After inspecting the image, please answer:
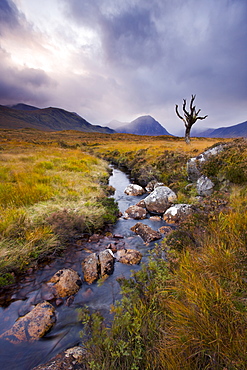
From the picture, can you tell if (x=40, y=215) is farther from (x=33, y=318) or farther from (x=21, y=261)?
(x=33, y=318)

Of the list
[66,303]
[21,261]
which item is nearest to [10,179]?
[21,261]

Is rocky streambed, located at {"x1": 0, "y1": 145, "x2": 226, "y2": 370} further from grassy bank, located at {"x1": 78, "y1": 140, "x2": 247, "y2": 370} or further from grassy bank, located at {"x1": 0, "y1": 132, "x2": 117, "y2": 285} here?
grassy bank, located at {"x1": 78, "y1": 140, "x2": 247, "y2": 370}

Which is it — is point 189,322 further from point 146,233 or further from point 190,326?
point 146,233

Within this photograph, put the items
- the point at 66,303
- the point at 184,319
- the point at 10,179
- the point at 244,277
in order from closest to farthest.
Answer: the point at 184,319
the point at 244,277
the point at 66,303
the point at 10,179

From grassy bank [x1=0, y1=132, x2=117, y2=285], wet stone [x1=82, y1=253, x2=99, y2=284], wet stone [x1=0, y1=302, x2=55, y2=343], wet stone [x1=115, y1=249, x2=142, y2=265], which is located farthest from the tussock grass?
grassy bank [x1=0, y1=132, x2=117, y2=285]

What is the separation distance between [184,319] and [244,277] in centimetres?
116

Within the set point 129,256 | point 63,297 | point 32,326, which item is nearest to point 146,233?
point 129,256

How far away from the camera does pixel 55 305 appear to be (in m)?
4.19

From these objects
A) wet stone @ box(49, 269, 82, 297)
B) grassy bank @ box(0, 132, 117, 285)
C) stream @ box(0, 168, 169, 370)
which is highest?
grassy bank @ box(0, 132, 117, 285)

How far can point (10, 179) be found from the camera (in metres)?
10.3

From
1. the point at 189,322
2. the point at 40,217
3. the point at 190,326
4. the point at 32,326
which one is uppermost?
the point at 189,322

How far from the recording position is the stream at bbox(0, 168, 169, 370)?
323 cm

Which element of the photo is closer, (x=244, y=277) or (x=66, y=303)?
(x=244, y=277)

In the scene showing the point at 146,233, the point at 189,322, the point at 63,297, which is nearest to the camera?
the point at 189,322
